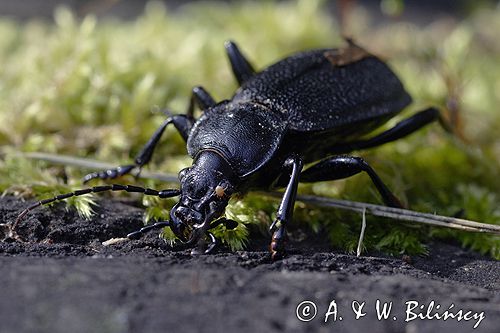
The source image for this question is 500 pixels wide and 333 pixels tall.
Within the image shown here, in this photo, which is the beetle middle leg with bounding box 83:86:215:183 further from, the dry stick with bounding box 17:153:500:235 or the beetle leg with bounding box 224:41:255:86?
the dry stick with bounding box 17:153:500:235

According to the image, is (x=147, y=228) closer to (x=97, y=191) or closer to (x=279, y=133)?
(x=97, y=191)

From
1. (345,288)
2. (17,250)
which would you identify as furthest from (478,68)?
(17,250)

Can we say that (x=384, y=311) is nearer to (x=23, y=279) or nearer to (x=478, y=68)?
(x=23, y=279)

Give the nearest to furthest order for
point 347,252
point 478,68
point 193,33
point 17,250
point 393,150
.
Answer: point 17,250 → point 347,252 → point 393,150 → point 193,33 → point 478,68

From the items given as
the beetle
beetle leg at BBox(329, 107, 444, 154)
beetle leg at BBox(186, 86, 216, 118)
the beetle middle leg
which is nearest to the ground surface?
the beetle

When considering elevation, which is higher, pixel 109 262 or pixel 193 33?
pixel 193 33

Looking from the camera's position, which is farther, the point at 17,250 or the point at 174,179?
the point at 174,179

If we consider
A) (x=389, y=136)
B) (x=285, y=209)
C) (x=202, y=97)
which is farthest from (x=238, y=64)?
(x=285, y=209)
